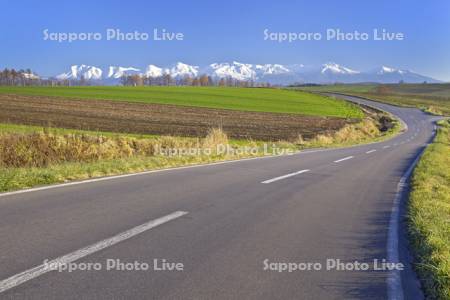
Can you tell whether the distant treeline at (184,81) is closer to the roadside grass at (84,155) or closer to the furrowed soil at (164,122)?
the furrowed soil at (164,122)

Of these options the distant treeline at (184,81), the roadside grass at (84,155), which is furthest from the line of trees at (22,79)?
the roadside grass at (84,155)

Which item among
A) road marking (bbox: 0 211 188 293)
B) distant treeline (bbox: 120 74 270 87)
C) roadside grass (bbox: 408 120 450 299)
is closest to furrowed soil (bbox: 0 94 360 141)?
roadside grass (bbox: 408 120 450 299)

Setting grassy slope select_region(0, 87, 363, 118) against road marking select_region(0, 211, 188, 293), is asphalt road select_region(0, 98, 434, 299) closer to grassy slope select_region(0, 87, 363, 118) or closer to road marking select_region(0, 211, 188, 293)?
road marking select_region(0, 211, 188, 293)

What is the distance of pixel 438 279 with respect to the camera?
14.8 feet

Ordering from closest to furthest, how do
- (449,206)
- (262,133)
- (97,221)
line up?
(97,221) < (449,206) < (262,133)

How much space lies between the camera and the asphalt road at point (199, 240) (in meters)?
4.09

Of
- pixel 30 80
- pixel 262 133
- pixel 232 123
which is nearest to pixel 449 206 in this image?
pixel 262 133

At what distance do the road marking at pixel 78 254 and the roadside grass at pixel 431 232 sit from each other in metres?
3.27

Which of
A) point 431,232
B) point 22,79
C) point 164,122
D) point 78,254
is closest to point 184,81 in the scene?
point 22,79

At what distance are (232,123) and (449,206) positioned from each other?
33433 mm

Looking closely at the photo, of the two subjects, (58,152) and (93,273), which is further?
(58,152)

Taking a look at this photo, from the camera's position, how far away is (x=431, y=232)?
630 cm

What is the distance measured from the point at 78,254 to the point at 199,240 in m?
1.45

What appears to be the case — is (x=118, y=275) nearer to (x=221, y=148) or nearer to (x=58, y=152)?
(x=58, y=152)
